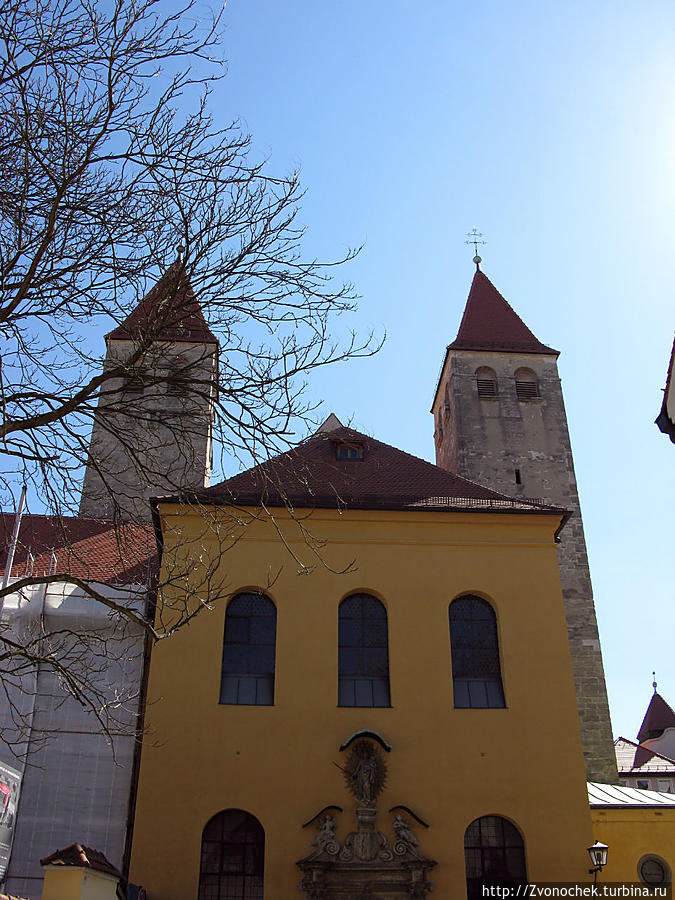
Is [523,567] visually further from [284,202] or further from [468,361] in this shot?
[468,361]

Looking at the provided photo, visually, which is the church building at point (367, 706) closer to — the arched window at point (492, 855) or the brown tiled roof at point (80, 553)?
the arched window at point (492, 855)

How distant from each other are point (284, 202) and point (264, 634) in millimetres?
8439

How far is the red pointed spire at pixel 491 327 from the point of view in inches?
1140

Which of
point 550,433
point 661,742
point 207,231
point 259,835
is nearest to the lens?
point 207,231

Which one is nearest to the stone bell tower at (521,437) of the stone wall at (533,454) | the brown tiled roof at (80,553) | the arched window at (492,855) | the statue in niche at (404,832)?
the stone wall at (533,454)

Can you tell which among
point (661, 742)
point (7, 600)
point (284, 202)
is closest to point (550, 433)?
point (7, 600)

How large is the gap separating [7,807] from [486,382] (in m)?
20.1

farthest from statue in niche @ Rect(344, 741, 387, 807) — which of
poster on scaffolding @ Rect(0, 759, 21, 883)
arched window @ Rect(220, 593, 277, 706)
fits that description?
poster on scaffolding @ Rect(0, 759, 21, 883)

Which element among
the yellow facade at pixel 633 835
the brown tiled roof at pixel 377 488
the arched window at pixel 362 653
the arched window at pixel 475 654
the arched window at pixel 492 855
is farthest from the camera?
the brown tiled roof at pixel 377 488

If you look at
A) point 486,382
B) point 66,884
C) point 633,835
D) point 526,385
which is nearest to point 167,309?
point 66,884

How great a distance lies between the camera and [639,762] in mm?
35281

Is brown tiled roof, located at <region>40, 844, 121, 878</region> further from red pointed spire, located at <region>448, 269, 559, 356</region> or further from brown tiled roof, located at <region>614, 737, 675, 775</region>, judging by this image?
brown tiled roof, located at <region>614, 737, 675, 775</region>

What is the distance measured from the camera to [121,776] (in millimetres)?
14055

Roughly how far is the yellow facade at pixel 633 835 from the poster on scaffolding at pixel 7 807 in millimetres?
8973
